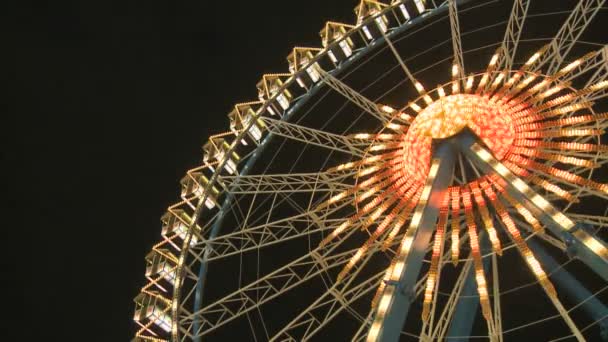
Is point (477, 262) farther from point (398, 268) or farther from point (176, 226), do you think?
point (176, 226)

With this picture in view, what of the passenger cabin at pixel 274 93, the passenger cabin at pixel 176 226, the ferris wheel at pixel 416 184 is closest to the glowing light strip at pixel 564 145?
the ferris wheel at pixel 416 184

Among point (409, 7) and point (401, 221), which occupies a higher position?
point (409, 7)

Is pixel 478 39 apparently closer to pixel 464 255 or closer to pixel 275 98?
pixel 464 255

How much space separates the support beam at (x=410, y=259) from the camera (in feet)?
31.6

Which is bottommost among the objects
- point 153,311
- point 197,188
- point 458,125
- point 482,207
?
point 482,207

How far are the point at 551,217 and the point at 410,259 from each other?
235 cm

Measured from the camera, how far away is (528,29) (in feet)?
81.4

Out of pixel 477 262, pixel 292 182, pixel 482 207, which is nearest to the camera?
pixel 477 262

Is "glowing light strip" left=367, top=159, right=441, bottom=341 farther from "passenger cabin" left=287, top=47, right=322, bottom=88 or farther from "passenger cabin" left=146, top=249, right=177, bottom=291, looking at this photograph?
"passenger cabin" left=146, top=249, right=177, bottom=291

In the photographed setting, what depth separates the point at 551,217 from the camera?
10734 millimetres

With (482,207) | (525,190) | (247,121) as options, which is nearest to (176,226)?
(247,121)

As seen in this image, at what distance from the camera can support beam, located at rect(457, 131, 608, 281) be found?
9.96m

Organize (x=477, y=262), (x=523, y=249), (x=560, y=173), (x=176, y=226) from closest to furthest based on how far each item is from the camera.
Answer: (x=523, y=249) < (x=477, y=262) < (x=560, y=173) < (x=176, y=226)

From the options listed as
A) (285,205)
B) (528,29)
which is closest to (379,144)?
(285,205)
